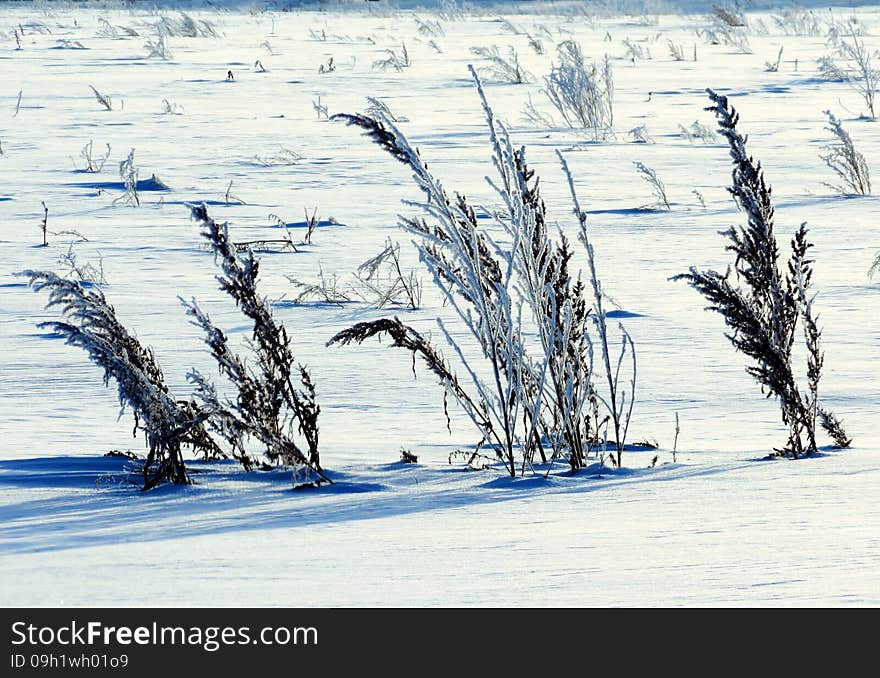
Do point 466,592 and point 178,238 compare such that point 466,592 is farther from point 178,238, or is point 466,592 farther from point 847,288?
point 178,238

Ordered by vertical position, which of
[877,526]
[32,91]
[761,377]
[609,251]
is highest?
[32,91]

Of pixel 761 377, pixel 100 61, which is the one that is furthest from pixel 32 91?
pixel 761 377

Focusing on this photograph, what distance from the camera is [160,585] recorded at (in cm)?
197

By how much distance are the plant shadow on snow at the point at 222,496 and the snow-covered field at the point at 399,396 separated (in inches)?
0.4

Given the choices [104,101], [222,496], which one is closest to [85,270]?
[222,496]

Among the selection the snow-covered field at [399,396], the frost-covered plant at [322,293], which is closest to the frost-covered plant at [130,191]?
the snow-covered field at [399,396]

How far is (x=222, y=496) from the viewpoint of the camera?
274 centimetres

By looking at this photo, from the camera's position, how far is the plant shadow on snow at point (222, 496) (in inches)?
94.3

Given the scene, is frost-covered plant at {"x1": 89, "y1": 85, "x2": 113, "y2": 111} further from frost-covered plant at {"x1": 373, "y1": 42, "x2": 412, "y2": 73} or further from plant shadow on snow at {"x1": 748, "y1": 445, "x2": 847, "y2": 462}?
plant shadow on snow at {"x1": 748, "y1": 445, "x2": 847, "y2": 462}

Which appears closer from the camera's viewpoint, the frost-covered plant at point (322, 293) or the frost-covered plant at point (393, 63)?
the frost-covered plant at point (322, 293)

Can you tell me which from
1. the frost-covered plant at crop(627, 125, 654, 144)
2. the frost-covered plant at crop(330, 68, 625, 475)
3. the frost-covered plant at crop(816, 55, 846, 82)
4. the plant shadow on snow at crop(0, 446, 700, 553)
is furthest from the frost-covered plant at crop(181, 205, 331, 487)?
the frost-covered plant at crop(816, 55, 846, 82)

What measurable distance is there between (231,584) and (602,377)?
6.98 feet

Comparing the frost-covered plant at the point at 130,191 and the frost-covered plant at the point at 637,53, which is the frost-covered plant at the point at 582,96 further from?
the frost-covered plant at the point at 637,53

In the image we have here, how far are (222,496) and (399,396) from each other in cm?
113
